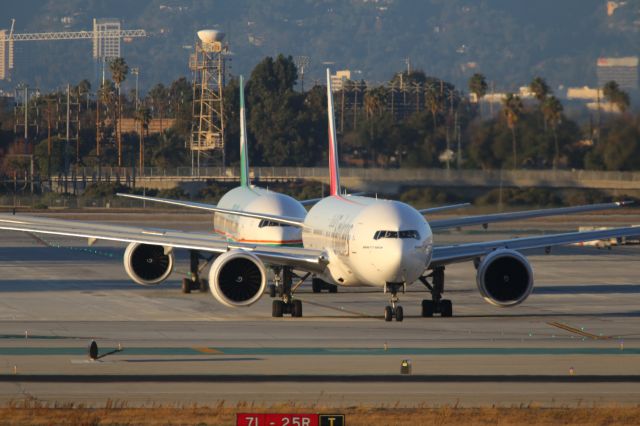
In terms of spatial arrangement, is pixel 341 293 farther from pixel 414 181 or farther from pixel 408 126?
pixel 408 126

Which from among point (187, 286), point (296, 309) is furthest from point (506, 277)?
point (187, 286)

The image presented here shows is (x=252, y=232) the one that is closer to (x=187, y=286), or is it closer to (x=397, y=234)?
(x=187, y=286)

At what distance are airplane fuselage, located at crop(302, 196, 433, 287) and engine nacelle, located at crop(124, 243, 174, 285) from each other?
32.9 ft

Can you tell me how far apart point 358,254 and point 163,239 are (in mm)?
8413

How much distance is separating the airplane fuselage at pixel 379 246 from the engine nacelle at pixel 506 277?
303 centimetres

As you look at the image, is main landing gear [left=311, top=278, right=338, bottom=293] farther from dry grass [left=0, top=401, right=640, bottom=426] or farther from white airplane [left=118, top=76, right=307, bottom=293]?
dry grass [left=0, top=401, right=640, bottom=426]

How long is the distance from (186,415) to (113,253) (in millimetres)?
51277

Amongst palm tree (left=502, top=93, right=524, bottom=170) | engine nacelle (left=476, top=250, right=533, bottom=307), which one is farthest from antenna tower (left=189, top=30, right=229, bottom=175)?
engine nacelle (left=476, top=250, right=533, bottom=307)

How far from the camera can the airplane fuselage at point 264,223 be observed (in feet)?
159

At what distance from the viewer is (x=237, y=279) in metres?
40.2

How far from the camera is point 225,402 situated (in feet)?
84.2

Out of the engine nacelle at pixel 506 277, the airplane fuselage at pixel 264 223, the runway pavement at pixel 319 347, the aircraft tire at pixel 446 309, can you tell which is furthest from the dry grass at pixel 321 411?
the airplane fuselage at pixel 264 223

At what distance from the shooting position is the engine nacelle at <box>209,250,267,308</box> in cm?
3997

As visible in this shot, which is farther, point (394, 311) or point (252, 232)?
point (252, 232)
